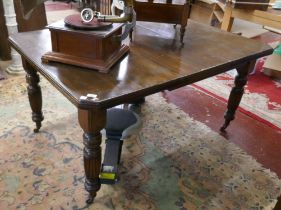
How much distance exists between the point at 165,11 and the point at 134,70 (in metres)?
0.44

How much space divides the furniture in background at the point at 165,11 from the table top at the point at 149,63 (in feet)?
0.30

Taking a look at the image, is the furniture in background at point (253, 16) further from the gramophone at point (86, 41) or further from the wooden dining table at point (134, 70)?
the gramophone at point (86, 41)

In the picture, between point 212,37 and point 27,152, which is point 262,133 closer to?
point 212,37

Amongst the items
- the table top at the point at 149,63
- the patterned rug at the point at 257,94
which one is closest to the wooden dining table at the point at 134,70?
the table top at the point at 149,63

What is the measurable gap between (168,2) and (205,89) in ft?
3.34

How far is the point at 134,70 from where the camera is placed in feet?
3.37

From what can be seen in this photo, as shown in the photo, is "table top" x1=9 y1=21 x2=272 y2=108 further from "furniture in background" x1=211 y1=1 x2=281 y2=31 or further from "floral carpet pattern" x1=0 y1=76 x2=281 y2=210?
"furniture in background" x1=211 y1=1 x2=281 y2=31

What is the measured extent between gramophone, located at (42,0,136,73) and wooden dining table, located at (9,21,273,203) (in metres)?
0.03

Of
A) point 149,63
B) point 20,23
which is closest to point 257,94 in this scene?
point 149,63

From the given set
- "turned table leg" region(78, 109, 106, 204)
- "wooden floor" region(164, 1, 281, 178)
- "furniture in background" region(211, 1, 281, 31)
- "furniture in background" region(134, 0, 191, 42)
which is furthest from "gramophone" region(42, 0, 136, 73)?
"furniture in background" region(211, 1, 281, 31)

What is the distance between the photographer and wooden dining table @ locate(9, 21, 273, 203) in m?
0.89

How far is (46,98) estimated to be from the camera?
1.92 m

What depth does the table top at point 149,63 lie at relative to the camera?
90cm

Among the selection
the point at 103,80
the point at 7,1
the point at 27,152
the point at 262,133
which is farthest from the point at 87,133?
the point at 7,1
